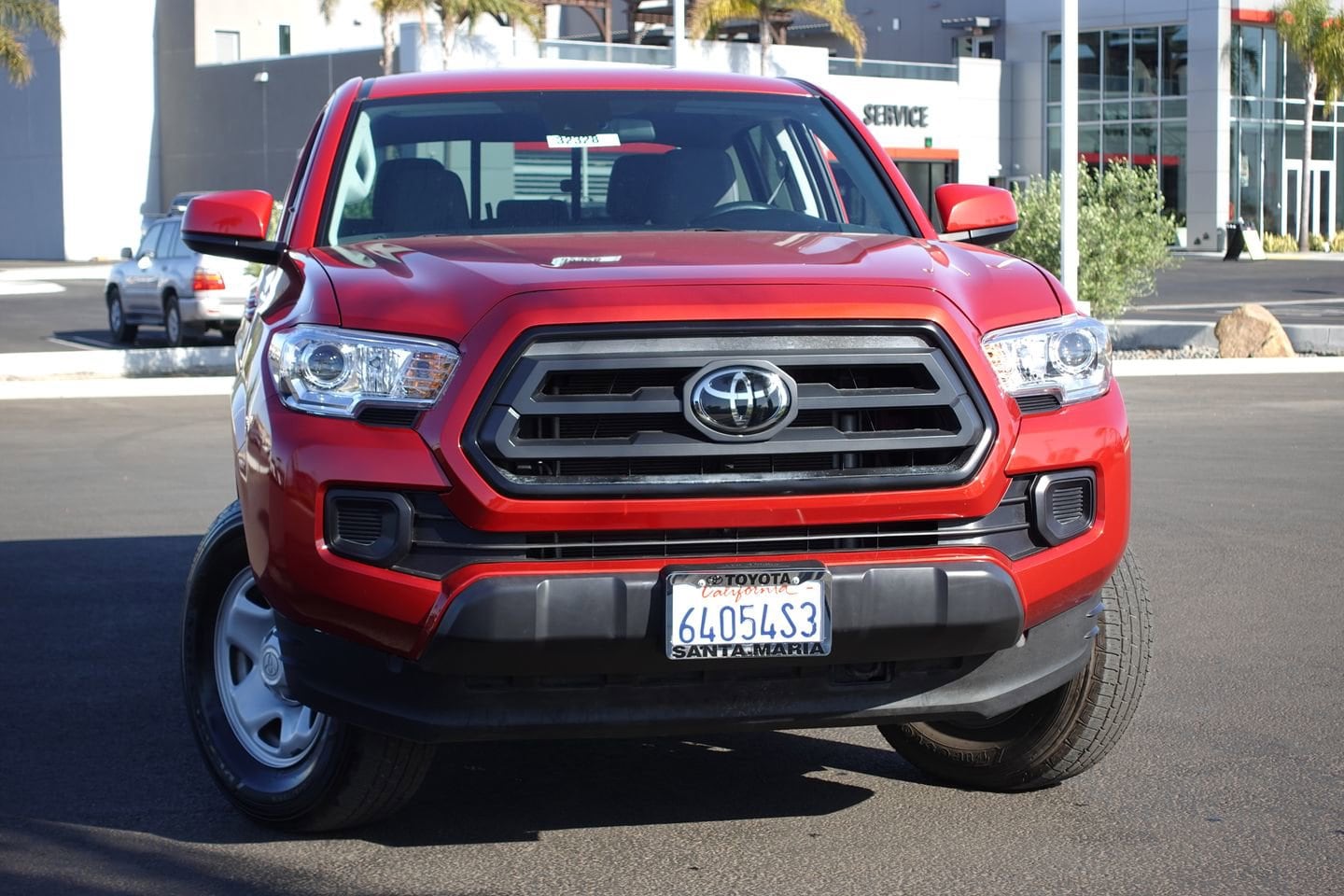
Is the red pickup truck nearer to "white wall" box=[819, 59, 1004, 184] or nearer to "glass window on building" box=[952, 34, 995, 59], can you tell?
"white wall" box=[819, 59, 1004, 184]

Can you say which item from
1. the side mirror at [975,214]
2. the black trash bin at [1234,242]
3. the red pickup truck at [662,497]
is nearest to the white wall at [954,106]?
the black trash bin at [1234,242]

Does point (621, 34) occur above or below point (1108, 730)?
above

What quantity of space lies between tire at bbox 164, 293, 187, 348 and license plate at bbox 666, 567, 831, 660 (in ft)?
61.2

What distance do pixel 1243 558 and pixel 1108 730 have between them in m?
3.92

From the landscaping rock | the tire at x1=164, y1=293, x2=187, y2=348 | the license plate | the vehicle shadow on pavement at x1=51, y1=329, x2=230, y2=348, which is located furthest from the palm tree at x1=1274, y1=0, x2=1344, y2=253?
the license plate

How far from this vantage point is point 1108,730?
14.7 feet

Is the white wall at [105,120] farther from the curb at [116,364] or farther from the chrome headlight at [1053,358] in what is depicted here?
the chrome headlight at [1053,358]

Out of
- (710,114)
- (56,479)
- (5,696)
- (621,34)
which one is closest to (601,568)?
(710,114)

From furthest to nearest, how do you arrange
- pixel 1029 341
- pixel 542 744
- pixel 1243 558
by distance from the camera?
pixel 1243 558 < pixel 542 744 < pixel 1029 341

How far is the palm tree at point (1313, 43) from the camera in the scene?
55281 millimetres

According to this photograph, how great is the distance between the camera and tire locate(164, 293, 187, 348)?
21391 millimetres

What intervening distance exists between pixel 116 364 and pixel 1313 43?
4725 cm

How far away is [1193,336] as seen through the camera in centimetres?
2036

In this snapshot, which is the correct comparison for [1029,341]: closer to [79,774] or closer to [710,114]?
[710,114]
